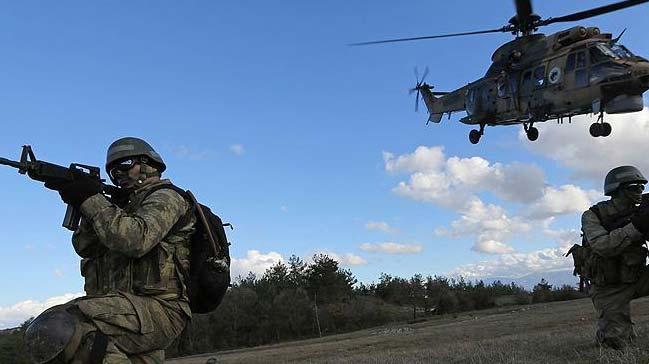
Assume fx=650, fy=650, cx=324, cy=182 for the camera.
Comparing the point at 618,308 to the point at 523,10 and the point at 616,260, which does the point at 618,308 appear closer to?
the point at 616,260

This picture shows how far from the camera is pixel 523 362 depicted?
686cm

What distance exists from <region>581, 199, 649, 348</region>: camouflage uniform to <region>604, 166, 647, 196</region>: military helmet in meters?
0.17

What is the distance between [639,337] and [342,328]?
57.9 metres

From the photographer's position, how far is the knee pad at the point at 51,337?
12.5 feet

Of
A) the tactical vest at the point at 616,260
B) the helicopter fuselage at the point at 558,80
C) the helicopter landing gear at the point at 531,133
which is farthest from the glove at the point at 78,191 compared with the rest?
the helicopter landing gear at the point at 531,133

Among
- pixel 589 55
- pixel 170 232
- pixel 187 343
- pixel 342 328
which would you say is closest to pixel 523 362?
pixel 187 343

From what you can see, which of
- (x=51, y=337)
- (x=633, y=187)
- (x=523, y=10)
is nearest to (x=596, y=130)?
(x=523, y=10)

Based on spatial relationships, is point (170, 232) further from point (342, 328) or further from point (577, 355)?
point (342, 328)

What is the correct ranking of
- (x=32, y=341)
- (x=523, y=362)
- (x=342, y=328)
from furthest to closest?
(x=342, y=328)
(x=523, y=362)
(x=32, y=341)

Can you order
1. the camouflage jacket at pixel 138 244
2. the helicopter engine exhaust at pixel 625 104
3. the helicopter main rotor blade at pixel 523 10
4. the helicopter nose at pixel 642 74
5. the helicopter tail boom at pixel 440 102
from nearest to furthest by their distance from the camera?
1. the camouflage jacket at pixel 138 244
2. the helicopter nose at pixel 642 74
3. the helicopter engine exhaust at pixel 625 104
4. the helicopter main rotor blade at pixel 523 10
5. the helicopter tail boom at pixel 440 102

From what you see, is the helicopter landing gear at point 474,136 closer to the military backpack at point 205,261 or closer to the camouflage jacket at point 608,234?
the camouflage jacket at point 608,234

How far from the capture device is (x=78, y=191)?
4234 millimetres

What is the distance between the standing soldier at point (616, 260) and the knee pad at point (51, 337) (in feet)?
18.9

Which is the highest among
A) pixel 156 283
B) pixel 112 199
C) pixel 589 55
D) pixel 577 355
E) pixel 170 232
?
pixel 589 55
